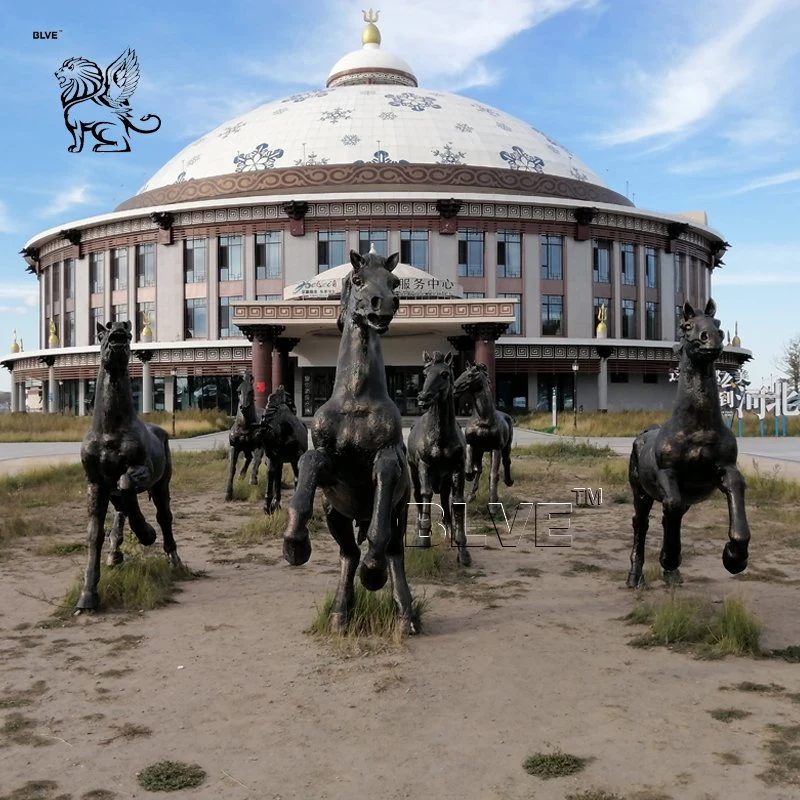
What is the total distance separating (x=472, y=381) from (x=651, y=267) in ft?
156

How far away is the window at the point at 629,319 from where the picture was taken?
53.5 m

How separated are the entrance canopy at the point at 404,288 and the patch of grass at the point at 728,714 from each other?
126ft

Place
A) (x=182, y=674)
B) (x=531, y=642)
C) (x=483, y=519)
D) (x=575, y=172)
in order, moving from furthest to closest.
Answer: (x=575, y=172)
(x=483, y=519)
(x=531, y=642)
(x=182, y=674)

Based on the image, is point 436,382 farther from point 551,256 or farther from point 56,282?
point 56,282

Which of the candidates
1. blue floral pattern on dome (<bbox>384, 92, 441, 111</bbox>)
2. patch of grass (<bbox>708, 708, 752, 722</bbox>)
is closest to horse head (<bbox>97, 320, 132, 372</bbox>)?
patch of grass (<bbox>708, 708, 752, 722</bbox>)

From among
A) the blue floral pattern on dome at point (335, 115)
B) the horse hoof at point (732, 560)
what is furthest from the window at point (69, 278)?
the horse hoof at point (732, 560)

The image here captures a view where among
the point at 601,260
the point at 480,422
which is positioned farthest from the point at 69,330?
the point at 480,422

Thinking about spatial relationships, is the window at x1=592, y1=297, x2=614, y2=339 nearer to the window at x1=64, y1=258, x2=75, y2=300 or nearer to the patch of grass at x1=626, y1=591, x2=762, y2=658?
the window at x1=64, y1=258, x2=75, y2=300

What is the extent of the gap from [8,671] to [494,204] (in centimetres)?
4724

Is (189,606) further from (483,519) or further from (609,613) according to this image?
(483,519)

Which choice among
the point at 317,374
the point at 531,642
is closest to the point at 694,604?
the point at 531,642

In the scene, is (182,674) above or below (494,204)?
below

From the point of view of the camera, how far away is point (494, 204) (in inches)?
1948

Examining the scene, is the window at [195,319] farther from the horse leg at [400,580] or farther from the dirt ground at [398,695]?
the horse leg at [400,580]
